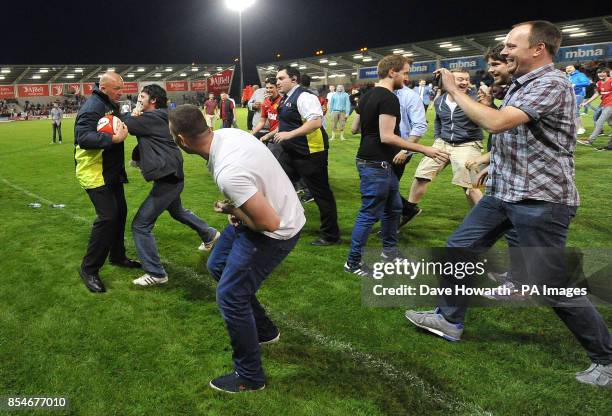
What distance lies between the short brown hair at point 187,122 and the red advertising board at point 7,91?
62.3 meters

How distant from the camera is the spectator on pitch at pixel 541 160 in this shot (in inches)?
Answer: 102

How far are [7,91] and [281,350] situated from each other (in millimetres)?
62504

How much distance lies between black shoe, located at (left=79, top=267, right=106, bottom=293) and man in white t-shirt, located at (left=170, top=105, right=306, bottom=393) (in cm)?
203

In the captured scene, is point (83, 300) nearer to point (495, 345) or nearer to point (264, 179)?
point (264, 179)

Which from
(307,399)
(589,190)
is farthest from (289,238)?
(589,190)

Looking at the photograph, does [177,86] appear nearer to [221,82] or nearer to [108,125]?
[221,82]

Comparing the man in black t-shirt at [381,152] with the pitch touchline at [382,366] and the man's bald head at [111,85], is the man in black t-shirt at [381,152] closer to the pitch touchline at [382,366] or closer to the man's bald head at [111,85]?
the pitch touchline at [382,366]

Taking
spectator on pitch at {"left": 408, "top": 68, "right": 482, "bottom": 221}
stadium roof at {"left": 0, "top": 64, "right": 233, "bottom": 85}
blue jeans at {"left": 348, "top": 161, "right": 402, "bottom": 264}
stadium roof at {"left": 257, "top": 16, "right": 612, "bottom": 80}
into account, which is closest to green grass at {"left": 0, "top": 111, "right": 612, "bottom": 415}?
blue jeans at {"left": 348, "top": 161, "right": 402, "bottom": 264}

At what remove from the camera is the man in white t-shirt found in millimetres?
2486

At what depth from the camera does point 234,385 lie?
2.92 metres

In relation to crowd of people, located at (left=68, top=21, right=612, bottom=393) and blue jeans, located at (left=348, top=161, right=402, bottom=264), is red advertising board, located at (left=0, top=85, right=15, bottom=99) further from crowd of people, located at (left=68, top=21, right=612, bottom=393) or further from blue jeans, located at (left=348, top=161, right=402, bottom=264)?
blue jeans, located at (left=348, top=161, right=402, bottom=264)

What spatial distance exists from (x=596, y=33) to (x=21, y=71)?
61380 mm

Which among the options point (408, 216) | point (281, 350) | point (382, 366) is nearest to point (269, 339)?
point (281, 350)

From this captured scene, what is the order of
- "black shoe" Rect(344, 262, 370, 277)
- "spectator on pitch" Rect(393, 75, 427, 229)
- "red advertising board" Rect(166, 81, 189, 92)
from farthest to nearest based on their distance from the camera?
"red advertising board" Rect(166, 81, 189, 92) < "spectator on pitch" Rect(393, 75, 427, 229) < "black shoe" Rect(344, 262, 370, 277)
